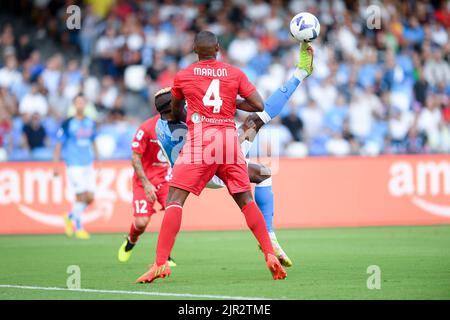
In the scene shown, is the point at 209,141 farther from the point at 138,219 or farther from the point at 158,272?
the point at 138,219

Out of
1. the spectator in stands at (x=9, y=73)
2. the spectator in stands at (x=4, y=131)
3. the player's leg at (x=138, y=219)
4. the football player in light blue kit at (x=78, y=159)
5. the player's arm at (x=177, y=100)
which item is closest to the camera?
the player's arm at (x=177, y=100)

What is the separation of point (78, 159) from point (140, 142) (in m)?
5.98

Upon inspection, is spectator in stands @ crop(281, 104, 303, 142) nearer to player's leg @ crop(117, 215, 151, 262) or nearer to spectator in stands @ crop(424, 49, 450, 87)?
spectator in stands @ crop(424, 49, 450, 87)

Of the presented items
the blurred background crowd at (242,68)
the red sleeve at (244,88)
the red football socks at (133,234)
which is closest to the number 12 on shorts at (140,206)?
the red football socks at (133,234)

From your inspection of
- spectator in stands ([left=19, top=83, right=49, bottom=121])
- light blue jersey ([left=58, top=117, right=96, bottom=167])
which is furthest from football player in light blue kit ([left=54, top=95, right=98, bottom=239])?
spectator in stands ([left=19, top=83, right=49, bottom=121])

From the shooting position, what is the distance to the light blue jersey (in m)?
17.7

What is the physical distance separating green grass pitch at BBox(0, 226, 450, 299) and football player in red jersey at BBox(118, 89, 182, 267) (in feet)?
1.19

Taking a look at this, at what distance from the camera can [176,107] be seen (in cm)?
981

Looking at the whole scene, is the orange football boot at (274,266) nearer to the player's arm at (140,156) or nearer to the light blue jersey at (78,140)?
the player's arm at (140,156)

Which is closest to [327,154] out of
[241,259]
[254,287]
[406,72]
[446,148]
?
[446,148]

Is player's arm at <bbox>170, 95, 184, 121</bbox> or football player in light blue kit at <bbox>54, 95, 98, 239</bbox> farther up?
player's arm at <bbox>170, 95, 184, 121</bbox>

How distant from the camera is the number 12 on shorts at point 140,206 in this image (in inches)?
483

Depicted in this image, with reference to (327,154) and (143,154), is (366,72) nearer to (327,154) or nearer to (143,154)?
(327,154)

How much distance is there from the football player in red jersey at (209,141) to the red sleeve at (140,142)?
251 centimetres
